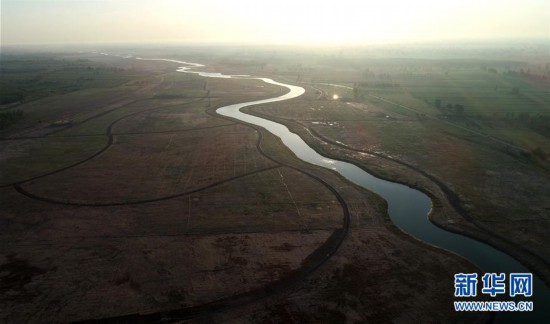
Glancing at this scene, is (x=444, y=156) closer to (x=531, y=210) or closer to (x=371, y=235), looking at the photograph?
(x=531, y=210)

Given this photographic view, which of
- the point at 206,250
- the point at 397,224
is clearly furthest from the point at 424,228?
the point at 206,250

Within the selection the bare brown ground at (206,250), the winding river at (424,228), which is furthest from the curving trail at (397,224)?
the bare brown ground at (206,250)

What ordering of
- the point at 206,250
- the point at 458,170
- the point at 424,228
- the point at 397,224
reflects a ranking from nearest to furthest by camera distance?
the point at 206,250 < the point at 424,228 < the point at 397,224 < the point at 458,170

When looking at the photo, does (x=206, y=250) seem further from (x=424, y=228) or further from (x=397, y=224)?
(x=424, y=228)

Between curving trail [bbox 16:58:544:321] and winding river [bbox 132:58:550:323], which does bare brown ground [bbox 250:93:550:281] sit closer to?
winding river [bbox 132:58:550:323]

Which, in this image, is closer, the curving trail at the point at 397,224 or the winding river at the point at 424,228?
the curving trail at the point at 397,224

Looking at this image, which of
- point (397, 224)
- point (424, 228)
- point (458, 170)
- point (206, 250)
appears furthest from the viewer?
point (458, 170)

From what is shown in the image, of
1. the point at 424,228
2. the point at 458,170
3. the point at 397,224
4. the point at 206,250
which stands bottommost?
the point at 206,250

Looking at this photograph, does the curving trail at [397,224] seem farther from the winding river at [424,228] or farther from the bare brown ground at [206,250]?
the bare brown ground at [206,250]

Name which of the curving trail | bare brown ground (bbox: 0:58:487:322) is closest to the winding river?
the curving trail

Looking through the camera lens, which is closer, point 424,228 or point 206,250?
point 206,250

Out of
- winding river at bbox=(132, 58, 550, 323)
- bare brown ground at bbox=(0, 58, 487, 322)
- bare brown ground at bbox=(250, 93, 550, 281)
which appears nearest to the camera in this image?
bare brown ground at bbox=(0, 58, 487, 322)
